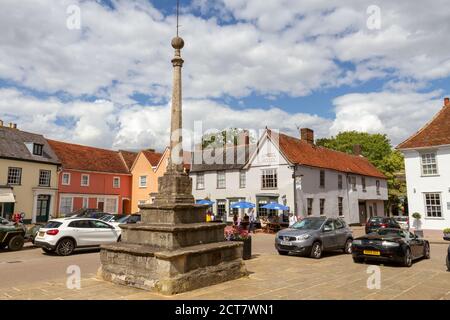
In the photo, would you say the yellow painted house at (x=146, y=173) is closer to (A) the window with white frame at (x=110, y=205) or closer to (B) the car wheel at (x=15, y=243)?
(A) the window with white frame at (x=110, y=205)

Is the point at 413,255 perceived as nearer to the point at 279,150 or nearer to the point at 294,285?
the point at 294,285

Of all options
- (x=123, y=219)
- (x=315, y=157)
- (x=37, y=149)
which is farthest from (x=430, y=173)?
(x=37, y=149)

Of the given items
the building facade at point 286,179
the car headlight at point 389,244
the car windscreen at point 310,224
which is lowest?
the car headlight at point 389,244

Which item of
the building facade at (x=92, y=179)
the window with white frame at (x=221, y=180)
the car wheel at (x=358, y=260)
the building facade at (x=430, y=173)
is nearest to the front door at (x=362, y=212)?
the building facade at (x=430, y=173)

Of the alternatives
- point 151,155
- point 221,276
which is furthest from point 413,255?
point 151,155

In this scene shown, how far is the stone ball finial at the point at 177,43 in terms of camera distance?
10414 mm

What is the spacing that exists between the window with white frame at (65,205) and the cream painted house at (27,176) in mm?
1058

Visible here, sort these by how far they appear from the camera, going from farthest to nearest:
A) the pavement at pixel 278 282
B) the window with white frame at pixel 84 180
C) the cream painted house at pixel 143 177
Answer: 1. the cream painted house at pixel 143 177
2. the window with white frame at pixel 84 180
3. the pavement at pixel 278 282

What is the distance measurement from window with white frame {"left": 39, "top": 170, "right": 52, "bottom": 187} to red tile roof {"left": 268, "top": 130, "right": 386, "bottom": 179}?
75.1ft

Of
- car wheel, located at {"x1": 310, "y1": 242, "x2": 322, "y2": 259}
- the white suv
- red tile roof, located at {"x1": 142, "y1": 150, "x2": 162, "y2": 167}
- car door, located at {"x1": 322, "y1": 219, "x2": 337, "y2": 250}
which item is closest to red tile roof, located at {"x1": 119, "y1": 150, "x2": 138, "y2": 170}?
red tile roof, located at {"x1": 142, "y1": 150, "x2": 162, "y2": 167}

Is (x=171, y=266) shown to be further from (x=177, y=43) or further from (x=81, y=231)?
(x=81, y=231)

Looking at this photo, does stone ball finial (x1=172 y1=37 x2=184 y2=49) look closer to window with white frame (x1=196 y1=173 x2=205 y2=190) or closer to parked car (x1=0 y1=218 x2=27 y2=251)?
parked car (x1=0 y1=218 x2=27 y2=251)

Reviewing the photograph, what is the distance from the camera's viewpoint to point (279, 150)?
31703mm
